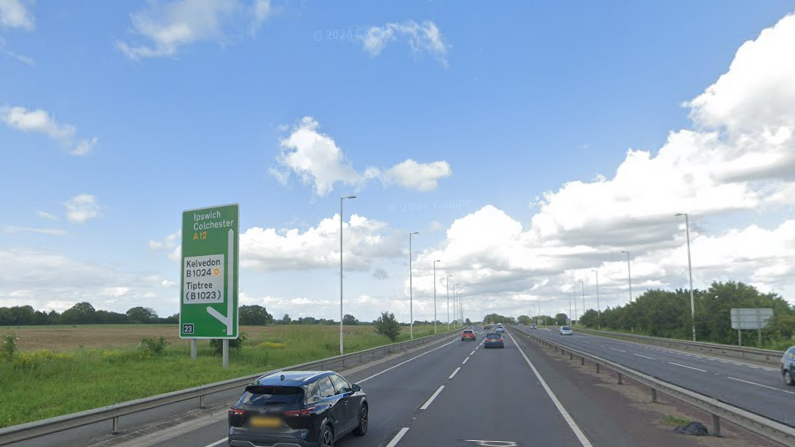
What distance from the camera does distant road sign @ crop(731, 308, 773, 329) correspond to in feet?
133

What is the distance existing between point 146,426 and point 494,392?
33.9 feet

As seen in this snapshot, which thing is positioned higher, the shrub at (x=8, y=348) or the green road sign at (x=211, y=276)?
the green road sign at (x=211, y=276)

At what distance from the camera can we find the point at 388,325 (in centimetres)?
5512

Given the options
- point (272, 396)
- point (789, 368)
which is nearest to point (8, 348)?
point (272, 396)

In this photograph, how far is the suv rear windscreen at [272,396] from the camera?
29.0ft

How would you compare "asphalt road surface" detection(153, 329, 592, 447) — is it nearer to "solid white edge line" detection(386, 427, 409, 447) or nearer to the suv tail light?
"solid white edge line" detection(386, 427, 409, 447)

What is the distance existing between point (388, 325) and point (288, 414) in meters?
47.1

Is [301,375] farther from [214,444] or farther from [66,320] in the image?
[66,320]

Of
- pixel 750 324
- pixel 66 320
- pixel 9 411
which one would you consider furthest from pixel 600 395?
pixel 66 320

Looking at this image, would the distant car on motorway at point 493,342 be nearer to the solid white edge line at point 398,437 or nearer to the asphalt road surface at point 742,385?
the asphalt road surface at point 742,385

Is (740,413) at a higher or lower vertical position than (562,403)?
higher

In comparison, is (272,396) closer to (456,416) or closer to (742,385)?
(456,416)

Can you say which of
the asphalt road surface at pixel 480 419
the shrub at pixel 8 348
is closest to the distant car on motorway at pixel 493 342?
the asphalt road surface at pixel 480 419

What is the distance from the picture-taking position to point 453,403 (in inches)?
599
